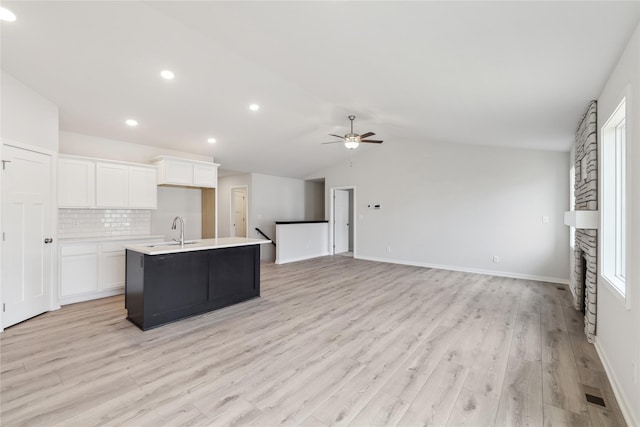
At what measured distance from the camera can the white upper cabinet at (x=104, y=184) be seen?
4.01 m

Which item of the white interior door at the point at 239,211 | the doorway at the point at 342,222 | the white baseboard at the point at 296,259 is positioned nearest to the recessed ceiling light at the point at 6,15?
the white baseboard at the point at 296,259

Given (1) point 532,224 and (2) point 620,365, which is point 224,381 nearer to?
(2) point 620,365

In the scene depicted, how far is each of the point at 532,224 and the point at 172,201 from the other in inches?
274

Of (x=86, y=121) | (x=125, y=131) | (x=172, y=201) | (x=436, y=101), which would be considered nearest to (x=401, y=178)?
(x=436, y=101)

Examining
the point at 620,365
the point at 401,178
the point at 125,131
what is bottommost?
the point at 620,365

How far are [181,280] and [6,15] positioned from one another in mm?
2792

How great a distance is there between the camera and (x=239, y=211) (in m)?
8.64

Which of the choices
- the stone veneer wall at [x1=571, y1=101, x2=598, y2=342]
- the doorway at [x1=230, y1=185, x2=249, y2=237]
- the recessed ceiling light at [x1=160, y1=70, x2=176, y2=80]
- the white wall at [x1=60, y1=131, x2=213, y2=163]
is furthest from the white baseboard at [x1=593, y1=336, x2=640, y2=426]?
the doorway at [x1=230, y1=185, x2=249, y2=237]

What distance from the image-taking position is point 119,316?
3.55 meters

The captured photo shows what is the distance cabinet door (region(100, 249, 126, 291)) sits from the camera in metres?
4.26

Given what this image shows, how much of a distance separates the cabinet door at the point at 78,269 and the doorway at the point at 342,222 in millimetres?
5612

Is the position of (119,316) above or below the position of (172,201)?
below

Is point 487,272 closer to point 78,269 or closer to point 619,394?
point 619,394

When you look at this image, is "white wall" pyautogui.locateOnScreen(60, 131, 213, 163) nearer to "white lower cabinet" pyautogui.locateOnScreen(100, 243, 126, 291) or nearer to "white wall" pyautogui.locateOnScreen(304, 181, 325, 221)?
"white lower cabinet" pyautogui.locateOnScreen(100, 243, 126, 291)
